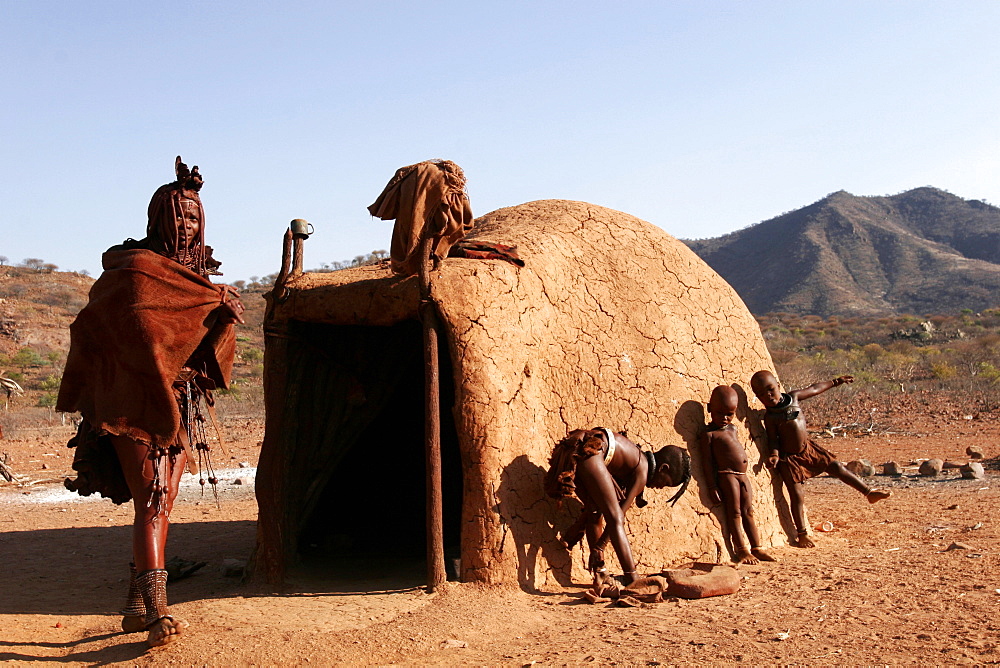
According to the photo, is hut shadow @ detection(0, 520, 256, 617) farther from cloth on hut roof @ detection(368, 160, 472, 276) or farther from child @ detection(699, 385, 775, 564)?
child @ detection(699, 385, 775, 564)

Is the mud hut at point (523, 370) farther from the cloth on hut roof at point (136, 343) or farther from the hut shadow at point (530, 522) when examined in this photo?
the cloth on hut roof at point (136, 343)

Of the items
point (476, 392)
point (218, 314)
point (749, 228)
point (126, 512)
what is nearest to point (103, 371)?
point (218, 314)

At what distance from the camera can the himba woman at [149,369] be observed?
13.7 ft

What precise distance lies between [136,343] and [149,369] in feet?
0.46

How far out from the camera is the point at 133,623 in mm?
4391

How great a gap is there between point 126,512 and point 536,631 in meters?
6.87

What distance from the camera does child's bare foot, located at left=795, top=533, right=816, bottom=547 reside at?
21.5 feet

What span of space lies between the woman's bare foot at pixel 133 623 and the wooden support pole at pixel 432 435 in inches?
64.1

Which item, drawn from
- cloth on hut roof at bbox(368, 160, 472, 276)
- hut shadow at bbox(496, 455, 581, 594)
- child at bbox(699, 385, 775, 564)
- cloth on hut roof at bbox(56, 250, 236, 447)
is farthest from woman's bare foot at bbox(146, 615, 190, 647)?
child at bbox(699, 385, 775, 564)

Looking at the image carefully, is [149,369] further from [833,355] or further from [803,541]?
[833,355]

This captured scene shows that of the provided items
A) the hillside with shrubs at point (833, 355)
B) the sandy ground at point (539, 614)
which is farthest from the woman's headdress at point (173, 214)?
the hillside with shrubs at point (833, 355)

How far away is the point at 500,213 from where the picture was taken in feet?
25.6

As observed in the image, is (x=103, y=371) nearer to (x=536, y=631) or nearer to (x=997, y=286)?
(x=536, y=631)

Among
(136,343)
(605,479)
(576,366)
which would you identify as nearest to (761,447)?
(576,366)
